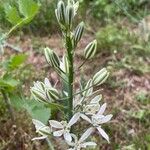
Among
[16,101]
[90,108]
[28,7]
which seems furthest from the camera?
[16,101]

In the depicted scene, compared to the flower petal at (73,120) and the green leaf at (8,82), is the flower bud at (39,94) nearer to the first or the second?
the flower petal at (73,120)

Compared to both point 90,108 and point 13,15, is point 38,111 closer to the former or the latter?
point 13,15

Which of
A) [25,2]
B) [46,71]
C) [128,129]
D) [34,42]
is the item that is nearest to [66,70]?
[25,2]

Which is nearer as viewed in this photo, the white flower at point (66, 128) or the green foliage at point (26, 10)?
the white flower at point (66, 128)

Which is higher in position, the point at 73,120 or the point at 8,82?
the point at 73,120

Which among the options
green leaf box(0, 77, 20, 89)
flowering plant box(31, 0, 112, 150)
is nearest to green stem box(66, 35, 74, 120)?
flowering plant box(31, 0, 112, 150)

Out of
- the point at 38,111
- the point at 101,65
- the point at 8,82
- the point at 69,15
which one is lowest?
the point at 101,65

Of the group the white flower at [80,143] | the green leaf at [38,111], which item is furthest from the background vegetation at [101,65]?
the white flower at [80,143]

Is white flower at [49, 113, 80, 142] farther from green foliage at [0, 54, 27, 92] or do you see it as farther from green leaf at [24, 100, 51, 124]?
green foliage at [0, 54, 27, 92]

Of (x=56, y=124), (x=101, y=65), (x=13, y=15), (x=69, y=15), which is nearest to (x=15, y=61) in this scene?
(x=13, y=15)
